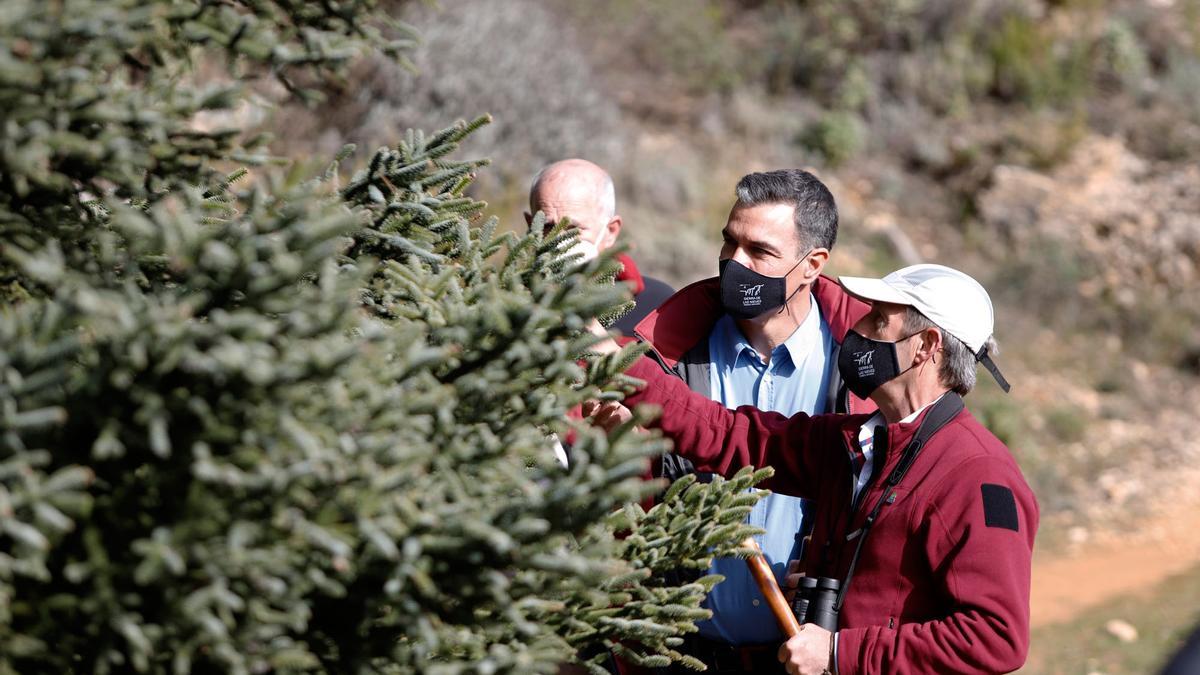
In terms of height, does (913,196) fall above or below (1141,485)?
above

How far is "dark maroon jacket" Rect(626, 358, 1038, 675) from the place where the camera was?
2.88 meters

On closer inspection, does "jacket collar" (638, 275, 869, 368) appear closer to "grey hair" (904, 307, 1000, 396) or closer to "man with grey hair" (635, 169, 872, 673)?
"man with grey hair" (635, 169, 872, 673)

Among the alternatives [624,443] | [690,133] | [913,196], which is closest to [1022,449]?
[913,196]

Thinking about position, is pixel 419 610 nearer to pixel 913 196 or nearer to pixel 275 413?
pixel 275 413

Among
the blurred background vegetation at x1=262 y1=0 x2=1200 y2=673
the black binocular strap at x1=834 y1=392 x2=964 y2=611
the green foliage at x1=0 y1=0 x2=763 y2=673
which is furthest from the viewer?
the blurred background vegetation at x1=262 y1=0 x2=1200 y2=673

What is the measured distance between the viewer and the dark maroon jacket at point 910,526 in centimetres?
288

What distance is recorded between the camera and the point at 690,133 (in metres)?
15.3

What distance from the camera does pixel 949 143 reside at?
49.6ft

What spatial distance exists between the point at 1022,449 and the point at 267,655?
961 cm

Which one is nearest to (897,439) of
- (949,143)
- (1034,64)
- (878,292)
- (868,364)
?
(868,364)

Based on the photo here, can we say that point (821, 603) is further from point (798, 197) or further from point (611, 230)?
point (611, 230)

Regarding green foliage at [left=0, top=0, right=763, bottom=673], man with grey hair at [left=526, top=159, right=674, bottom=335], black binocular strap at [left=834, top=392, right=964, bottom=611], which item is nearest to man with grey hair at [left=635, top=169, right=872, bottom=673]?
man with grey hair at [left=526, top=159, right=674, bottom=335]

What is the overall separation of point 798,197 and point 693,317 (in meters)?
0.52

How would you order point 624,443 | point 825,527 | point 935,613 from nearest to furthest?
point 624,443, point 935,613, point 825,527
